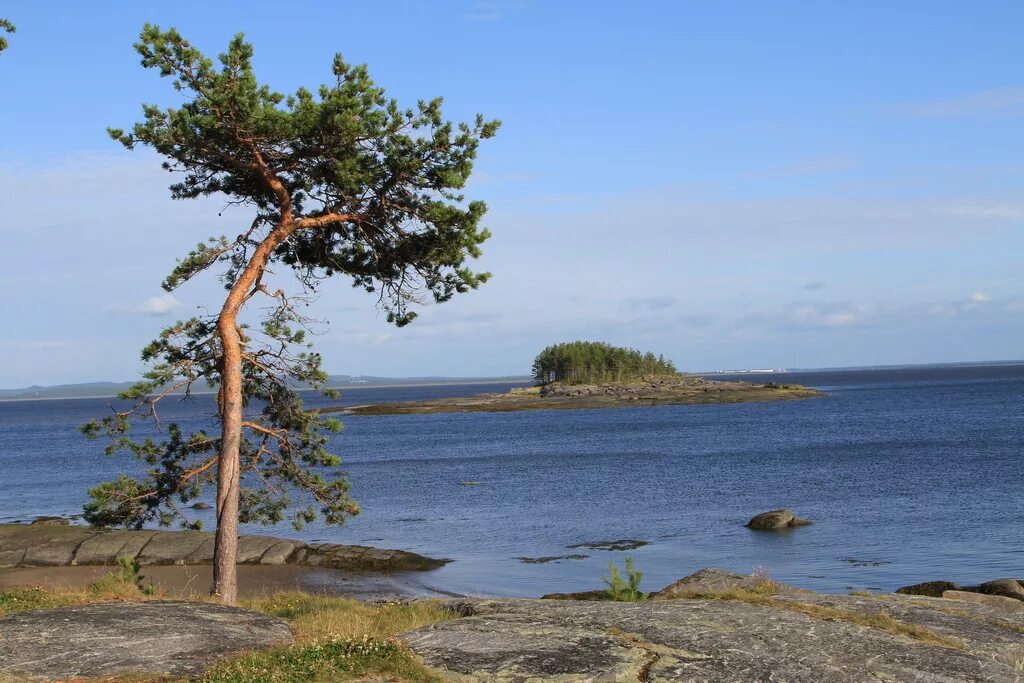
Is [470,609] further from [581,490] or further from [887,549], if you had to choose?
[581,490]

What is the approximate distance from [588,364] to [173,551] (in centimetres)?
14074

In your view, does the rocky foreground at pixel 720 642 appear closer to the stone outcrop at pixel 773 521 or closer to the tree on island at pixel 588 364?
the stone outcrop at pixel 773 521

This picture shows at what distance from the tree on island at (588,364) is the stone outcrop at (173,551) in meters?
137

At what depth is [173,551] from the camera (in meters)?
32.8

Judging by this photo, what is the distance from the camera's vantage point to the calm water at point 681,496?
30.0 meters

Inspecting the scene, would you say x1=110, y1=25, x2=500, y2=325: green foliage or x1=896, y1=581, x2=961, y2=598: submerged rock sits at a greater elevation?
x1=110, y1=25, x2=500, y2=325: green foliage

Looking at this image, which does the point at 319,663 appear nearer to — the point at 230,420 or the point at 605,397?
the point at 230,420

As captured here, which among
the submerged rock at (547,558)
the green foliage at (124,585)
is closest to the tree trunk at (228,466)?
the green foliage at (124,585)

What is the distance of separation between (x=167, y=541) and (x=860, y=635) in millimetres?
27666

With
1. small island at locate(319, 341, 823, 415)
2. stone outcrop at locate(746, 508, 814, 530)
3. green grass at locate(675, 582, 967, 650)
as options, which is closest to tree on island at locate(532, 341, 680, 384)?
small island at locate(319, 341, 823, 415)

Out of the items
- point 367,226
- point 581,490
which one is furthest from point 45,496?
point 367,226

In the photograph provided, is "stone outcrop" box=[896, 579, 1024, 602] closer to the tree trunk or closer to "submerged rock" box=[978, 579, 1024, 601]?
"submerged rock" box=[978, 579, 1024, 601]

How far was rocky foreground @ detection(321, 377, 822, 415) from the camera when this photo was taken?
5989 inches

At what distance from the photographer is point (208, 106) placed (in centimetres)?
1641
